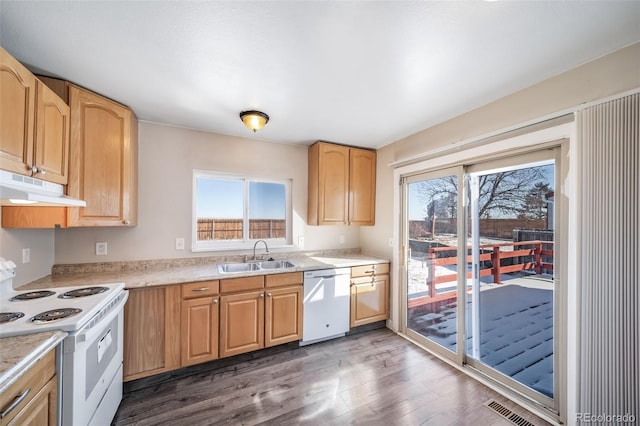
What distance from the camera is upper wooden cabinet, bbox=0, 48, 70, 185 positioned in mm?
1258

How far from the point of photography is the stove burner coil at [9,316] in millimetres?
1207

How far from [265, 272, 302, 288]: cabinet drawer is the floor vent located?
1.87m

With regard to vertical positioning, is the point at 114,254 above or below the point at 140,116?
below

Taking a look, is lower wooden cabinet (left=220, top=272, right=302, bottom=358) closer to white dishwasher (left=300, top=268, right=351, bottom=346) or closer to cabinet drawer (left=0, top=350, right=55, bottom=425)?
white dishwasher (left=300, top=268, right=351, bottom=346)

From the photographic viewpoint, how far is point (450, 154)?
7.88 ft

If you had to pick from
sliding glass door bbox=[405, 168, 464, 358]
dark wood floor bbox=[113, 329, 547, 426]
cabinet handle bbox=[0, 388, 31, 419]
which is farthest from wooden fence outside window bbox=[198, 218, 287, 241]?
cabinet handle bbox=[0, 388, 31, 419]


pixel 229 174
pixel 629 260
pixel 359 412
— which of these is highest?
pixel 229 174

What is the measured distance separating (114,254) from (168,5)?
226cm

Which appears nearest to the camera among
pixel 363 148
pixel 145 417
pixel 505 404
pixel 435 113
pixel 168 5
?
pixel 168 5

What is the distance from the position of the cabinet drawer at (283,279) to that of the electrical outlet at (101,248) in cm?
156

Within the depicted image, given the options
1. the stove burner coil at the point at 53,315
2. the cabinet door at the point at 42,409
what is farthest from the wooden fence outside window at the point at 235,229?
the cabinet door at the point at 42,409

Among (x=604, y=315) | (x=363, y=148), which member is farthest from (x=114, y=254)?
(x=604, y=315)

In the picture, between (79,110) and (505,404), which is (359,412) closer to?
(505,404)

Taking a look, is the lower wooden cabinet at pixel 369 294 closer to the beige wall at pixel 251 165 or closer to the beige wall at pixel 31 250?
the beige wall at pixel 251 165
